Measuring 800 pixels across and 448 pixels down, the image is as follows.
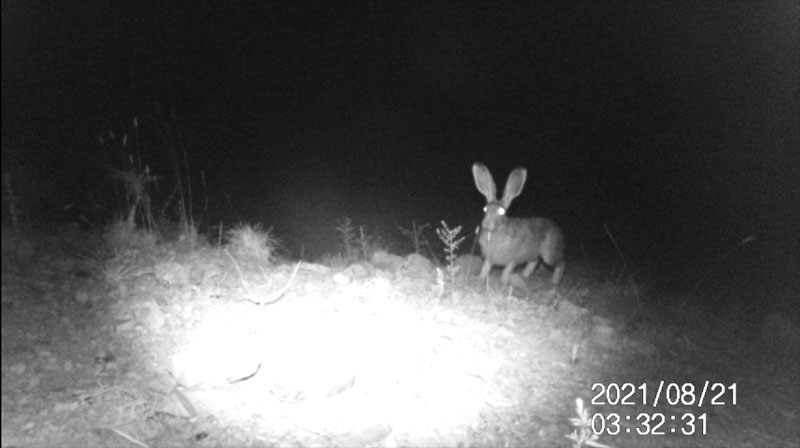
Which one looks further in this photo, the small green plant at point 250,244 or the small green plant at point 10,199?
the small green plant at point 250,244

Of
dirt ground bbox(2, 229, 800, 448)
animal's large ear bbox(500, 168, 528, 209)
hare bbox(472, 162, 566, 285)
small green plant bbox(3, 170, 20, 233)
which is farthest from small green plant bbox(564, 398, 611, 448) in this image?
small green plant bbox(3, 170, 20, 233)

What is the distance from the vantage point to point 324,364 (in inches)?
156

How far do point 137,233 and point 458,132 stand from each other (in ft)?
33.5

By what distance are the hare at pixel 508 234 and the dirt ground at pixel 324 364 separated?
1001 mm

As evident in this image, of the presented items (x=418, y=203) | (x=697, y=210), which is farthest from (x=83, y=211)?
(x=697, y=210)

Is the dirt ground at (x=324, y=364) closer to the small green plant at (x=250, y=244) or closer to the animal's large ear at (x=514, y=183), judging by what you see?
the small green plant at (x=250, y=244)

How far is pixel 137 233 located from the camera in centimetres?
508

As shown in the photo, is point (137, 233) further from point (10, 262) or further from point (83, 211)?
point (10, 262)

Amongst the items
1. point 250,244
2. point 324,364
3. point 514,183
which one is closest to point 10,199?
point 250,244

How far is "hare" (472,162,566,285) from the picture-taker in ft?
23.0

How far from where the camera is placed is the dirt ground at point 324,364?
11.5ft

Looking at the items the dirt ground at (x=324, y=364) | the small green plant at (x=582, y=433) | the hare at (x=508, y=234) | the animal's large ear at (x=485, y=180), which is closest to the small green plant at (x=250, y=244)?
the dirt ground at (x=324, y=364)

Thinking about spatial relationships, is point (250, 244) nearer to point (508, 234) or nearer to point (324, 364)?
point (324, 364)

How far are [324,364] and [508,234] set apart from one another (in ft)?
12.3
